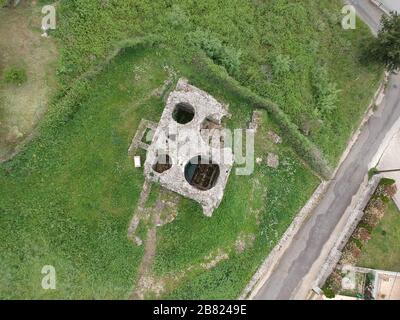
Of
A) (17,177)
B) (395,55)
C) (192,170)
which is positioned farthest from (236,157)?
(17,177)

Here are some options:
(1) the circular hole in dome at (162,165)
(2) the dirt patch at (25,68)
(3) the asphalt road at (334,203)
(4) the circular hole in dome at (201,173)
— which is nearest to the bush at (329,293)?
(3) the asphalt road at (334,203)

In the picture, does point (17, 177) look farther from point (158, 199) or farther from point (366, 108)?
point (366, 108)

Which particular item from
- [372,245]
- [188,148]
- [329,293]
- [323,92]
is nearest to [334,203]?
[372,245]

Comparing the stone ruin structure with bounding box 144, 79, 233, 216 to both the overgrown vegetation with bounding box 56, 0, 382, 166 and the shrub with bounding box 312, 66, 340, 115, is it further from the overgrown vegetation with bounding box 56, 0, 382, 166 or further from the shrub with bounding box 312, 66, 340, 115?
the shrub with bounding box 312, 66, 340, 115

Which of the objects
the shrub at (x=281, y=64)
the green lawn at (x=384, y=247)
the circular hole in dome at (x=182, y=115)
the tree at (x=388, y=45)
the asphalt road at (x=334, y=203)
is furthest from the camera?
the green lawn at (x=384, y=247)

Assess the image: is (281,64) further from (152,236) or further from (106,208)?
(106,208)

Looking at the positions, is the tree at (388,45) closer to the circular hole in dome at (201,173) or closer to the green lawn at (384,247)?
the green lawn at (384,247)

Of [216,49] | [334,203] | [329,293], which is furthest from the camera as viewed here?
[334,203]
